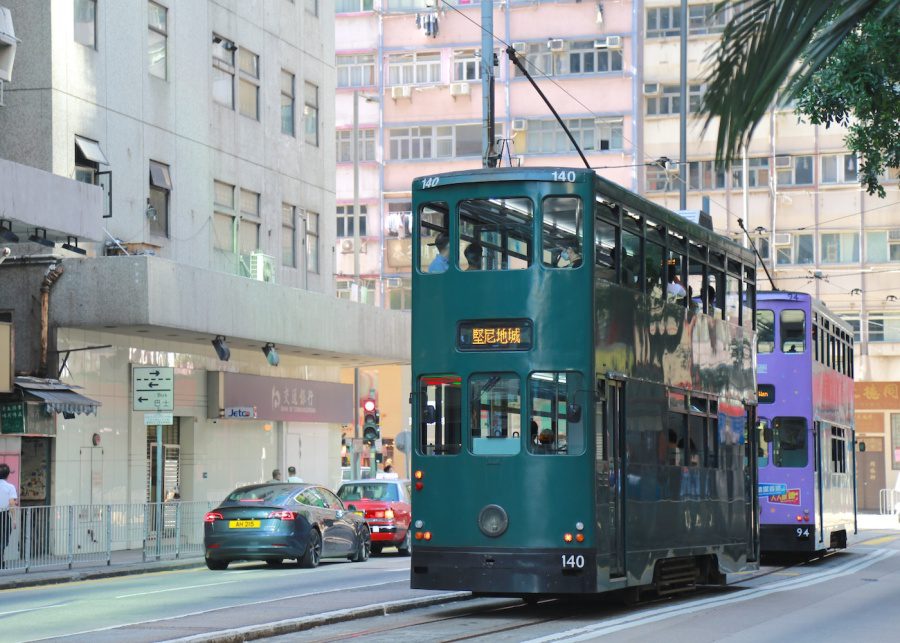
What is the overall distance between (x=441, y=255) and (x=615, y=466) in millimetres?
2707

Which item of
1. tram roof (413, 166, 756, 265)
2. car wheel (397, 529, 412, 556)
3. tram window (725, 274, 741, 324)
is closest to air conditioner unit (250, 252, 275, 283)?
car wheel (397, 529, 412, 556)

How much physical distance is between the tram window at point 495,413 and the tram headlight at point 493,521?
56cm

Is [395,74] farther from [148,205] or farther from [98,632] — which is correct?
[98,632]

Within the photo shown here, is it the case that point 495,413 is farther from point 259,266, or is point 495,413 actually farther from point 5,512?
point 259,266

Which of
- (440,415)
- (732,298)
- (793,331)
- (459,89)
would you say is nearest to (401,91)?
(459,89)

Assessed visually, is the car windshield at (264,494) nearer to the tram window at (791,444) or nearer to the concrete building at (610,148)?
the tram window at (791,444)

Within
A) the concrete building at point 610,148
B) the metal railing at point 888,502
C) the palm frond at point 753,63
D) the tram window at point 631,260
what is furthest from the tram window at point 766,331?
the metal railing at point 888,502

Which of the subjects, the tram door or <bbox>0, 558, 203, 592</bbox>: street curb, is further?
<bbox>0, 558, 203, 592</bbox>: street curb

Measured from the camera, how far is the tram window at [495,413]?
15.1m

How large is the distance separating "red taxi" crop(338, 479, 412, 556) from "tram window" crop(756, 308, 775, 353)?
8219 mm

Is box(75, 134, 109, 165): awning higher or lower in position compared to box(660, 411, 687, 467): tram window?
higher

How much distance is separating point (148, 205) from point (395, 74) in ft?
101

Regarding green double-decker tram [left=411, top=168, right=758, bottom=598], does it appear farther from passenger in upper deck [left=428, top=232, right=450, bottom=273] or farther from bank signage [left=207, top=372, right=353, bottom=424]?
bank signage [left=207, top=372, right=353, bottom=424]

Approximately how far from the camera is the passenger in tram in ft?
50.4
